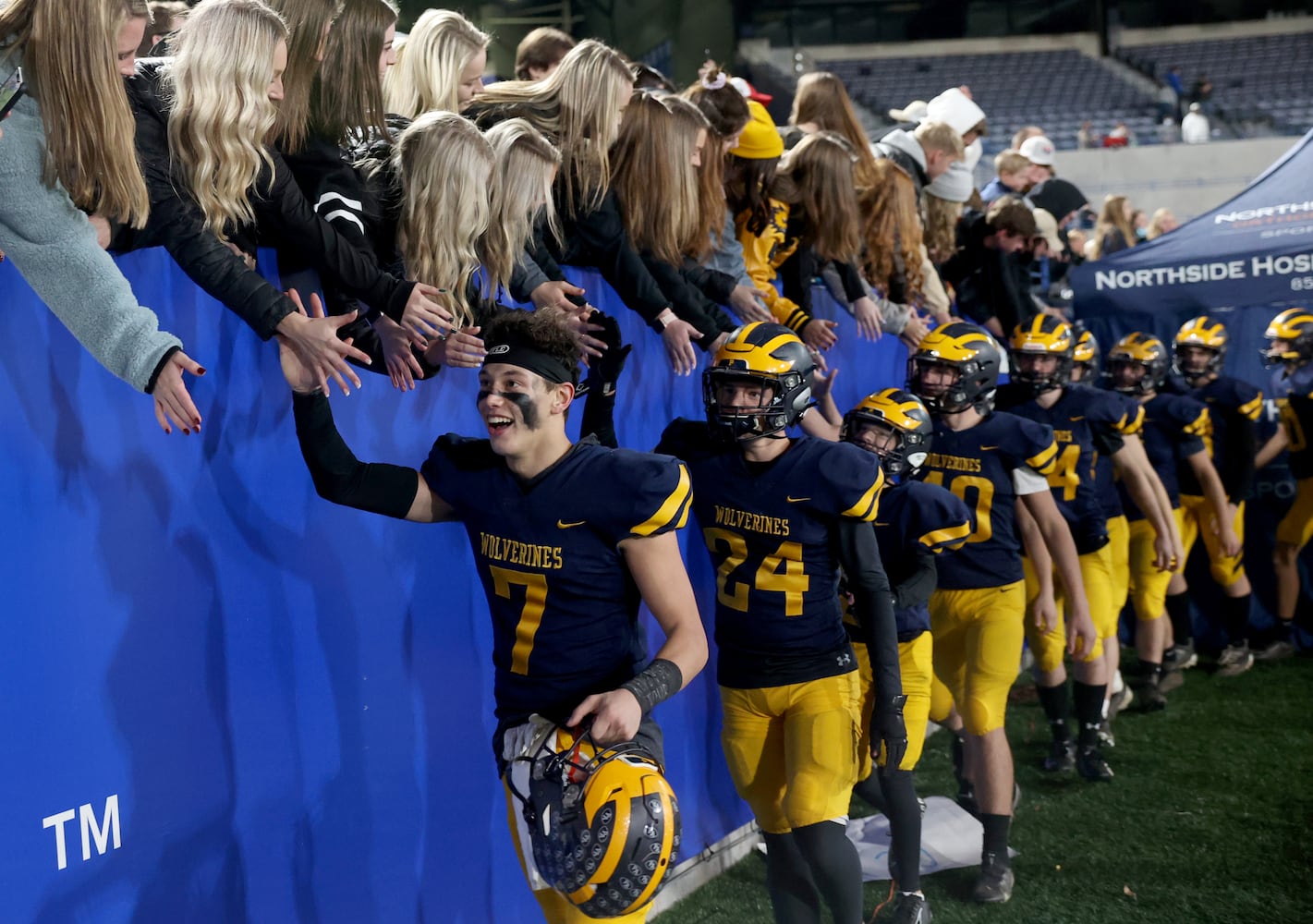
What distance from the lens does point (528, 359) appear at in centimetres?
317

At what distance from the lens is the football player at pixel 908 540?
15.7 feet

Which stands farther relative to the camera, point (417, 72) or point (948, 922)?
point (948, 922)

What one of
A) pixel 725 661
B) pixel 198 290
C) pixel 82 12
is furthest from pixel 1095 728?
pixel 82 12

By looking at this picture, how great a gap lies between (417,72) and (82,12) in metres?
1.71

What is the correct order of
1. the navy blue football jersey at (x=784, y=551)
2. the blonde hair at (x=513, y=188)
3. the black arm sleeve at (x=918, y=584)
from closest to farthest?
the blonde hair at (x=513, y=188) → the navy blue football jersey at (x=784, y=551) → the black arm sleeve at (x=918, y=584)

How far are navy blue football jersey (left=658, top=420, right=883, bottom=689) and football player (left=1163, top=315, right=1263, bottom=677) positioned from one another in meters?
5.33

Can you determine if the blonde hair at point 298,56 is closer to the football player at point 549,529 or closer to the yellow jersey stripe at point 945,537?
the football player at point 549,529

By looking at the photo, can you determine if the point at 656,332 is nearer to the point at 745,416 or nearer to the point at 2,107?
the point at 745,416

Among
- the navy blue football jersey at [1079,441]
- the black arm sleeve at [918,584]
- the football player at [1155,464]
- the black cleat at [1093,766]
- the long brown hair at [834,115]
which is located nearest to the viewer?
the black arm sleeve at [918,584]

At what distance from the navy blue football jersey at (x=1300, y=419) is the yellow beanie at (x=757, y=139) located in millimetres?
5084

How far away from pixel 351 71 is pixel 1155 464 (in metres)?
6.63

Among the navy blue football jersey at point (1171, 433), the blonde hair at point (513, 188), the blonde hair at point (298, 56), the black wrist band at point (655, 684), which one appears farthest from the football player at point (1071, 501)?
the blonde hair at point (298, 56)

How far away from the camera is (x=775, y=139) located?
549 cm

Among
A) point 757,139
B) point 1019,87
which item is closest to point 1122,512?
point 757,139
